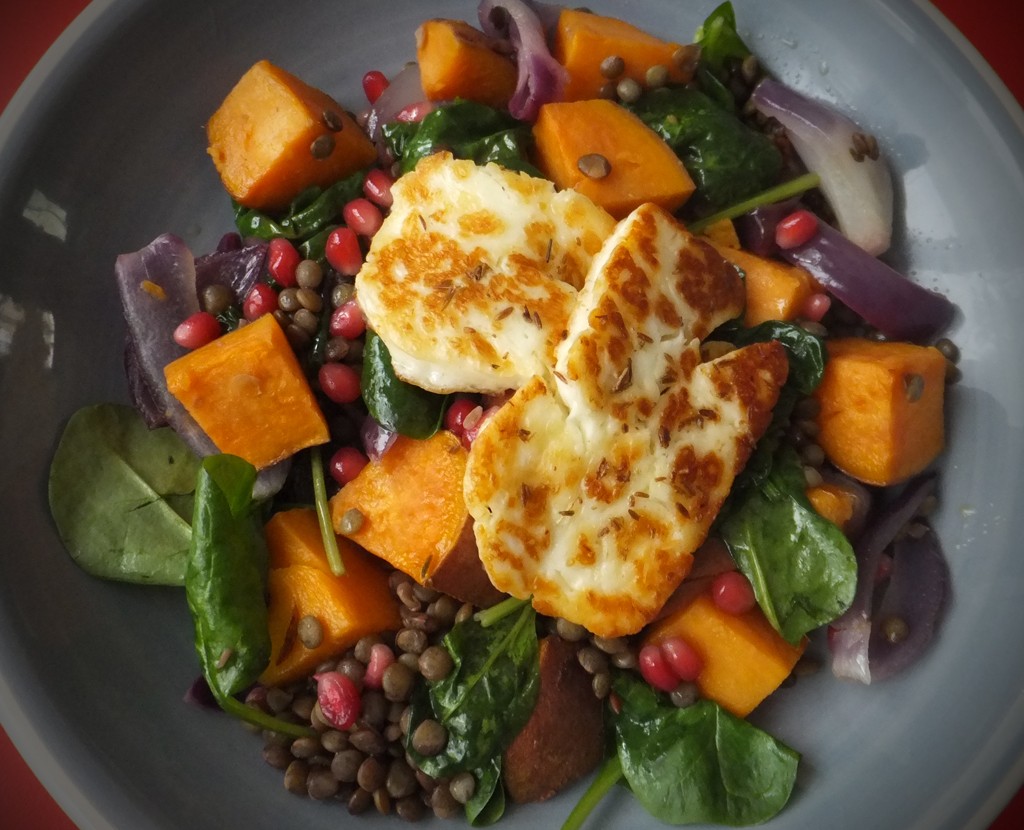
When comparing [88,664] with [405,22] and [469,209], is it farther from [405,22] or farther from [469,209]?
[405,22]

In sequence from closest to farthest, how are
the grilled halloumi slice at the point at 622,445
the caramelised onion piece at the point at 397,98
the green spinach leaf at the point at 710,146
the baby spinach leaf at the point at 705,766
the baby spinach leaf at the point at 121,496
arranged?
the grilled halloumi slice at the point at 622,445
the baby spinach leaf at the point at 705,766
the baby spinach leaf at the point at 121,496
the green spinach leaf at the point at 710,146
the caramelised onion piece at the point at 397,98

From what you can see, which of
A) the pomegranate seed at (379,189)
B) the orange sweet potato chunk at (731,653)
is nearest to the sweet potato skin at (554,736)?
the orange sweet potato chunk at (731,653)

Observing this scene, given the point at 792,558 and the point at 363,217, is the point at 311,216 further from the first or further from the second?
the point at 792,558

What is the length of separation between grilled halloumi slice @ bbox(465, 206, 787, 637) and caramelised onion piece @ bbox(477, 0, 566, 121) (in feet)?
2.34

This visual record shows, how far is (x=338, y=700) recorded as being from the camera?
292 centimetres

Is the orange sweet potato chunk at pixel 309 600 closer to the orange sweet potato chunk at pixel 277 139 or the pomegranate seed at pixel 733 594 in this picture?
the pomegranate seed at pixel 733 594

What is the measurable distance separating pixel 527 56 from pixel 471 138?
1.17 ft

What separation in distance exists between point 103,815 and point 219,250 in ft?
6.65

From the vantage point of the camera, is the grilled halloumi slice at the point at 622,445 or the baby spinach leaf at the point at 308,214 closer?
the grilled halloumi slice at the point at 622,445

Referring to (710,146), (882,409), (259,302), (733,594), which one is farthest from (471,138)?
(733,594)

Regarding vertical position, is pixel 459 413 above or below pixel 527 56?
below

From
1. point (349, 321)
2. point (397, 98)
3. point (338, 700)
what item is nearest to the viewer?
point (338, 700)

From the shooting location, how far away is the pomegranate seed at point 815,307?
3156 mm

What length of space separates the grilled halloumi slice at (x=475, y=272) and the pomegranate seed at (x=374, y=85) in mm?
749
